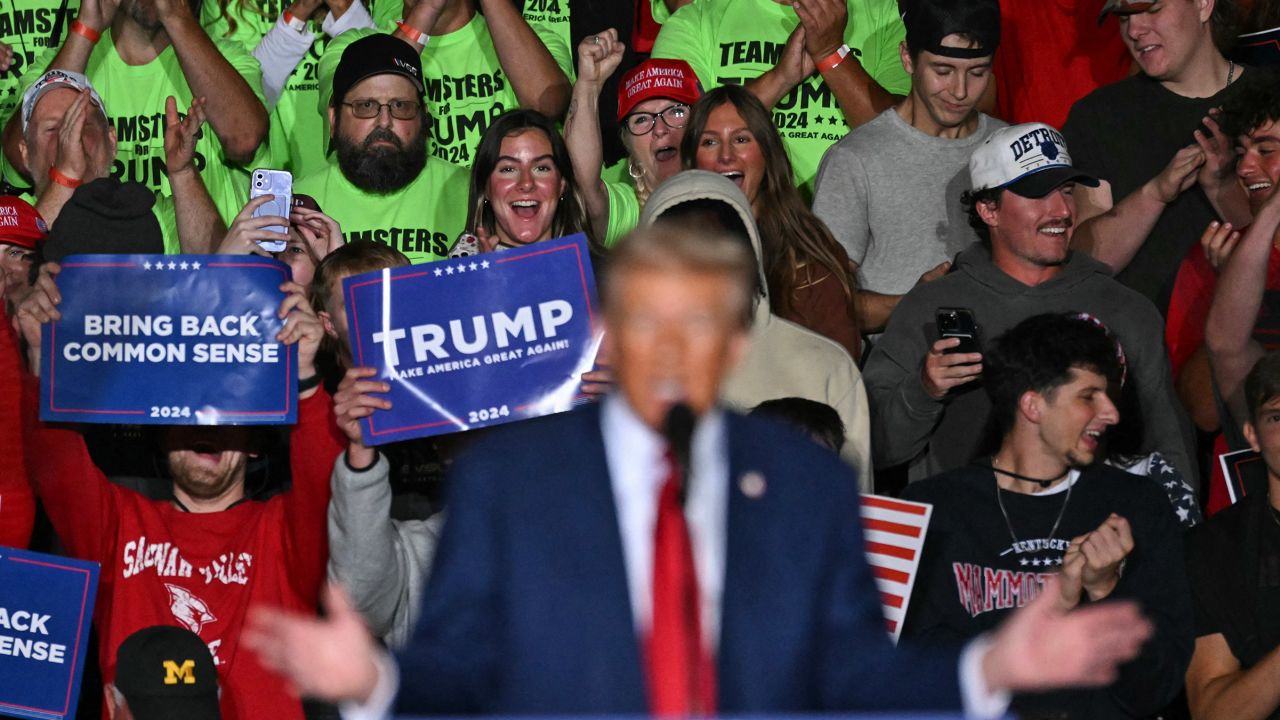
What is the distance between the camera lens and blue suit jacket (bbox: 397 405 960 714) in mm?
2295

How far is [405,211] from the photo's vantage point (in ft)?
20.5

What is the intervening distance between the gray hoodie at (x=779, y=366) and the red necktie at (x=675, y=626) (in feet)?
8.33

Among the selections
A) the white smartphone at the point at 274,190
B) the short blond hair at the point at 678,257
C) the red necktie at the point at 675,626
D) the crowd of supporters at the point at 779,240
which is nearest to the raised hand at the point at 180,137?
the crowd of supporters at the point at 779,240

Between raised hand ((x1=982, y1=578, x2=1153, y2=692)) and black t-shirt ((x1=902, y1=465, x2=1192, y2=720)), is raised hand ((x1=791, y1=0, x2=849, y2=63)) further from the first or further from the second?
raised hand ((x1=982, y1=578, x2=1153, y2=692))

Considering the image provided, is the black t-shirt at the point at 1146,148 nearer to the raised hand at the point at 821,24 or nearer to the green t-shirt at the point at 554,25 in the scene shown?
the raised hand at the point at 821,24

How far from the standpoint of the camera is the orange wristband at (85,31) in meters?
6.87

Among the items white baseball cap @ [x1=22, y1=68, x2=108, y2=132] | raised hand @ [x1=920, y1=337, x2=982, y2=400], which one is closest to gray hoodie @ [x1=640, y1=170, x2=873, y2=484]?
raised hand @ [x1=920, y1=337, x2=982, y2=400]

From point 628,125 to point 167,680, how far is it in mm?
3160

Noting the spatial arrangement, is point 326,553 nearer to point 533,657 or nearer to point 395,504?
point 395,504

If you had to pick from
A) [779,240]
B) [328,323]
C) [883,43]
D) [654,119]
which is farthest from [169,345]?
[883,43]

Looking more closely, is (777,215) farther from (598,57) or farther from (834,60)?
(834,60)

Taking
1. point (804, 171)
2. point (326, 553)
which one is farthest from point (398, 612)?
point (804, 171)

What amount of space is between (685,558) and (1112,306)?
3.49m

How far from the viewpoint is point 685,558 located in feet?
7.25
